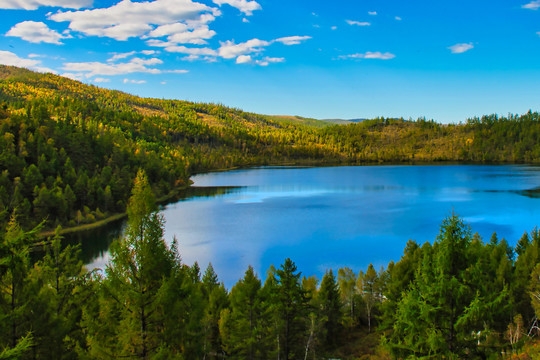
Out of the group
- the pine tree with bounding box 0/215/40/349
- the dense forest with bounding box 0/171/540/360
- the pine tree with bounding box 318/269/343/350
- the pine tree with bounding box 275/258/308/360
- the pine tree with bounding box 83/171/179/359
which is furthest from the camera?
the pine tree with bounding box 318/269/343/350

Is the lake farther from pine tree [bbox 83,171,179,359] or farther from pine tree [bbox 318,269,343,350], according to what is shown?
pine tree [bbox 83,171,179,359]

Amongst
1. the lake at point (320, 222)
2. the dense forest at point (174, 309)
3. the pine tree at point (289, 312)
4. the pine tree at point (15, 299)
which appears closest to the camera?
the pine tree at point (15, 299)

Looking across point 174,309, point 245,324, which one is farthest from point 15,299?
point 245,324

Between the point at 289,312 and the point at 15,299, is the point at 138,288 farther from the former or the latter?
the point at 289,312

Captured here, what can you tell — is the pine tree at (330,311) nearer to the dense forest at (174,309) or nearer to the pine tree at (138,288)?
the dense forest at (174,309)

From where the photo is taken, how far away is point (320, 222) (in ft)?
181

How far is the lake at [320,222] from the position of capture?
39062 millimetres

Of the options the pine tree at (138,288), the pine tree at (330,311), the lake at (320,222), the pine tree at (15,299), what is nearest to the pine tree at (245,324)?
the pine tree at (330,311)

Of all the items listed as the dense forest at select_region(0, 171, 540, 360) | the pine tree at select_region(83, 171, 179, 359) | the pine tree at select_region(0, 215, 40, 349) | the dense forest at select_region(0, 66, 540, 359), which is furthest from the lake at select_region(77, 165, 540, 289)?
the pine tree at select_region(0, 215, 40, 349)

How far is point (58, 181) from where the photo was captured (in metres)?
54.4

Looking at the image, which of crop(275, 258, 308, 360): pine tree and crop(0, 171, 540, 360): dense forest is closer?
crop(0, 171, 540, 360): dense forest

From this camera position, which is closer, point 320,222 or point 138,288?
point 138,288

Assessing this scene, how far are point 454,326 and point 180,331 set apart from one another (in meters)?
6.84

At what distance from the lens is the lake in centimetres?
3906
